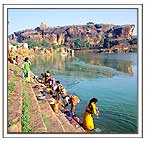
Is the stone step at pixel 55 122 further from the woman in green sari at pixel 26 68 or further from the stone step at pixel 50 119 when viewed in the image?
the woman in green sari at pixel 26 68

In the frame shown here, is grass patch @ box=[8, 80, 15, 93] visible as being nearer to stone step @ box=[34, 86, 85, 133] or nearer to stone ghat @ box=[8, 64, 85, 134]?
stone ghat @ box=[8, 64, 85, 134]

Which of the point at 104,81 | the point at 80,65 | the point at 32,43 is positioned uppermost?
the point at 32,43

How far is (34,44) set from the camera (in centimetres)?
265

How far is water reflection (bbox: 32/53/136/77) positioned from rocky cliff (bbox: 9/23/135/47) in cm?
12

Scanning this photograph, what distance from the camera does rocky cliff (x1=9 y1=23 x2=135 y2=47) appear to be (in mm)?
2594

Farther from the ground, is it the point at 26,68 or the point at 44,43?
the point at 44,43

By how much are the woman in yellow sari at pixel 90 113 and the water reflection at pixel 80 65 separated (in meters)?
0.22

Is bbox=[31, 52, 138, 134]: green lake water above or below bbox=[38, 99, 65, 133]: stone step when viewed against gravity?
above

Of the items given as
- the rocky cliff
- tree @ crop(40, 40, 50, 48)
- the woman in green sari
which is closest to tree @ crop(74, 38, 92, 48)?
the rocky cliff

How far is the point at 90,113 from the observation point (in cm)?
257

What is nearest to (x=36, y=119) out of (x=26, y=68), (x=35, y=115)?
(x=35, y=115)

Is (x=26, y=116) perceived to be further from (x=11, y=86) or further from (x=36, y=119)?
Answer: (x=11, y=86)

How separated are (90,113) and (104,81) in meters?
0.27
